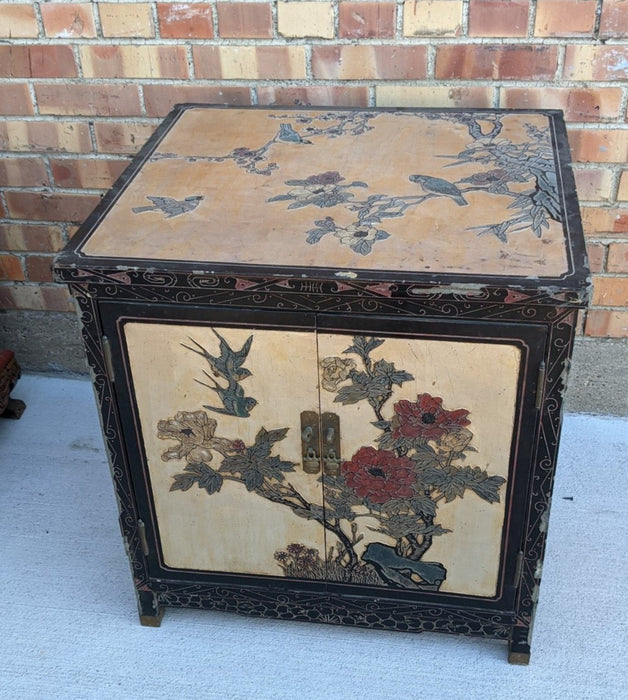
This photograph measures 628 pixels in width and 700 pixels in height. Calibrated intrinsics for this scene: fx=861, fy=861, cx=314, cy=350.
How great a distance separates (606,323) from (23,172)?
153 cm

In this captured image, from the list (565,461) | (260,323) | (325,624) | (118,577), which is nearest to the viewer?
(260,323)

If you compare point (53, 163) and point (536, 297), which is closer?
point (536, 297)

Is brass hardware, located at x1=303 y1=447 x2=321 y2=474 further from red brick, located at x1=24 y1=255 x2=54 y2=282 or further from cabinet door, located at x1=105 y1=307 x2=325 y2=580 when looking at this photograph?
red brick, located at x1=24 y1=255 x2=54 y2=282

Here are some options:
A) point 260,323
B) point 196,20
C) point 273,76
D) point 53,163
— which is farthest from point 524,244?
point 53,163

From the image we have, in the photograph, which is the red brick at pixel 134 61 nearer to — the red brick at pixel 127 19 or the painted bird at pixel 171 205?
the red brick at pixel 127 19

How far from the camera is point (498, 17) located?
1.85m

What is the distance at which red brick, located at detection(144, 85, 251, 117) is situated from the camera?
2.01 m

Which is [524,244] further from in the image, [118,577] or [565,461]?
[118,577]

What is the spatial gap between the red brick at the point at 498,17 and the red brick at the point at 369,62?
0.12 meters

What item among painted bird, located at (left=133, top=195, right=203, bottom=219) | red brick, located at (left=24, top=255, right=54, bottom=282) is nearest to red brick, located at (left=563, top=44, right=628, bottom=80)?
painted bird, located at (left=133, top=195, right=203, bottom=219)

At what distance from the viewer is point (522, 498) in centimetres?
150

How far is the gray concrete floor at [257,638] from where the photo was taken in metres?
1.67

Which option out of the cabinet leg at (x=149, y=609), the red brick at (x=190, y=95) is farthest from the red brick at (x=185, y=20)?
the cabinet leg at (x=149, y=609)

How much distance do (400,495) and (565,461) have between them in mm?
800
